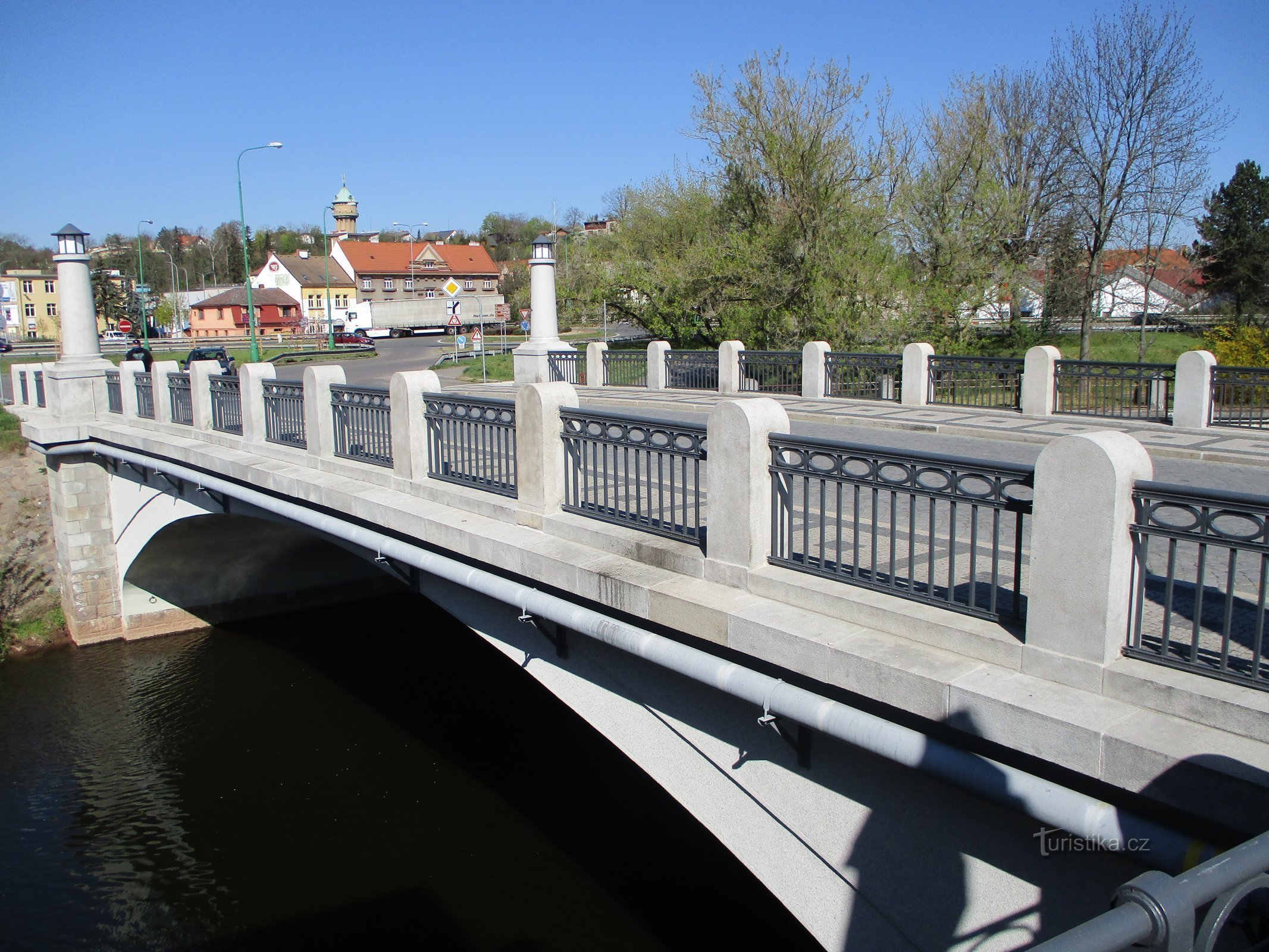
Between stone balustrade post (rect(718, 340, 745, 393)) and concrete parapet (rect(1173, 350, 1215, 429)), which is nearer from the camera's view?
concrete parapet (rect(1173, 350, 1215, 429))

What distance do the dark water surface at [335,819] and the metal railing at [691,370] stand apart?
7599 millimetres

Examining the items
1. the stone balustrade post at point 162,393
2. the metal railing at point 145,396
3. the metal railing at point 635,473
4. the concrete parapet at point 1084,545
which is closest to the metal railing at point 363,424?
the metal railing at point 635,473

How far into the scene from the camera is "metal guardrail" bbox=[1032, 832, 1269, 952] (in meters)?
1.54

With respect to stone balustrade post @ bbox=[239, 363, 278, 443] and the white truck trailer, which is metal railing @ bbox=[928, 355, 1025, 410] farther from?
the white truck trailer

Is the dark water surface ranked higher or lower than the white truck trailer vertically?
lower

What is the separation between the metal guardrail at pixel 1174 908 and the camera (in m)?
1.54

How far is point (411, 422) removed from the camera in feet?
29.4

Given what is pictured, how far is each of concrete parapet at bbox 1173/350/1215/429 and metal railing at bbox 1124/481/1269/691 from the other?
879 centimetres

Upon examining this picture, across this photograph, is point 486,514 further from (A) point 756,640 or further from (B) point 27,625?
(B) point 27,625

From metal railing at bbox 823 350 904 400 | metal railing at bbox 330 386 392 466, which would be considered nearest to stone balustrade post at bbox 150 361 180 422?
metal railing at bbox 330 386 392 466

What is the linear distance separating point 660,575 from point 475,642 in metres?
12.7

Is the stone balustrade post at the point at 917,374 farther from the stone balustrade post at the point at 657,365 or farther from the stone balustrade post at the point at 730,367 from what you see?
the stone balustrade post at the point at 657,365

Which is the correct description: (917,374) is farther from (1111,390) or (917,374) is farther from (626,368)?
(626,368)

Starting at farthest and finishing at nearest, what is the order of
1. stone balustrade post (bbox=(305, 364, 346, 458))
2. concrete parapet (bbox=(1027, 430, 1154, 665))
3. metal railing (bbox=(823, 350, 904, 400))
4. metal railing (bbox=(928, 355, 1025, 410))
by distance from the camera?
Result: metal railing (bbox=(823, 350, 904, 400))
metal railing (bbox=(928, 355, 1025, 410))
stone balustrade post (bbox=(305, 364, 346, 458))
concrete parapet (bbox=(1027, 430, 1154, 665))
